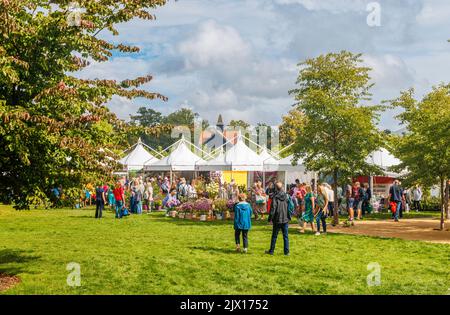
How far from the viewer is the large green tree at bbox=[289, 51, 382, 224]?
70.5 ft

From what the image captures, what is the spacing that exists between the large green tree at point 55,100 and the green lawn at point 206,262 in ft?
6.60

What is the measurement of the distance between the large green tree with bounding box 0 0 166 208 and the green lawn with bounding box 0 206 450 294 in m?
2.01

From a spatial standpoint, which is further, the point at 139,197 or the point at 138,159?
the point at 138,159

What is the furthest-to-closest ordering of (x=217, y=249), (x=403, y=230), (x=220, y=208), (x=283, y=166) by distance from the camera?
(x=283, y=166) → (x=220, y=208) → (x=403, y=230) → (x=217, y=249)

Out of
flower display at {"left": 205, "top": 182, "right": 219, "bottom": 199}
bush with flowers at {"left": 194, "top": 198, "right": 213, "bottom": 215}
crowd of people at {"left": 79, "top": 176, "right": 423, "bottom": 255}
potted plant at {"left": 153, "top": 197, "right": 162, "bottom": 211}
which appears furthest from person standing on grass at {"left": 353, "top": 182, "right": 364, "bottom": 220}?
potted plant at {"left": 153, "top": 197, "right": 162, "bottom": 211}

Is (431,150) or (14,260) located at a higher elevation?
(431,150)

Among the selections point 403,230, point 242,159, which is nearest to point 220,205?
point 242,159

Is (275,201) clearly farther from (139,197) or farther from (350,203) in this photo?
(139,197)

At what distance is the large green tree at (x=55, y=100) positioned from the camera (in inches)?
352

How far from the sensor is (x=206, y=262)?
1205 centimetres

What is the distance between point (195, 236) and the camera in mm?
17266

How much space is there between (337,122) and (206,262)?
Result: 1124 cm

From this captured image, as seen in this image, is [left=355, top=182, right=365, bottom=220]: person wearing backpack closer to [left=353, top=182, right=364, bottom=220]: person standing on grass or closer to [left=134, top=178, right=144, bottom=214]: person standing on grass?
[left=353, top=182, right=364, bottom=220]: person standing on grass

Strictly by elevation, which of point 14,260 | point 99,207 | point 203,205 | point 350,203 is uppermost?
point 350,203
